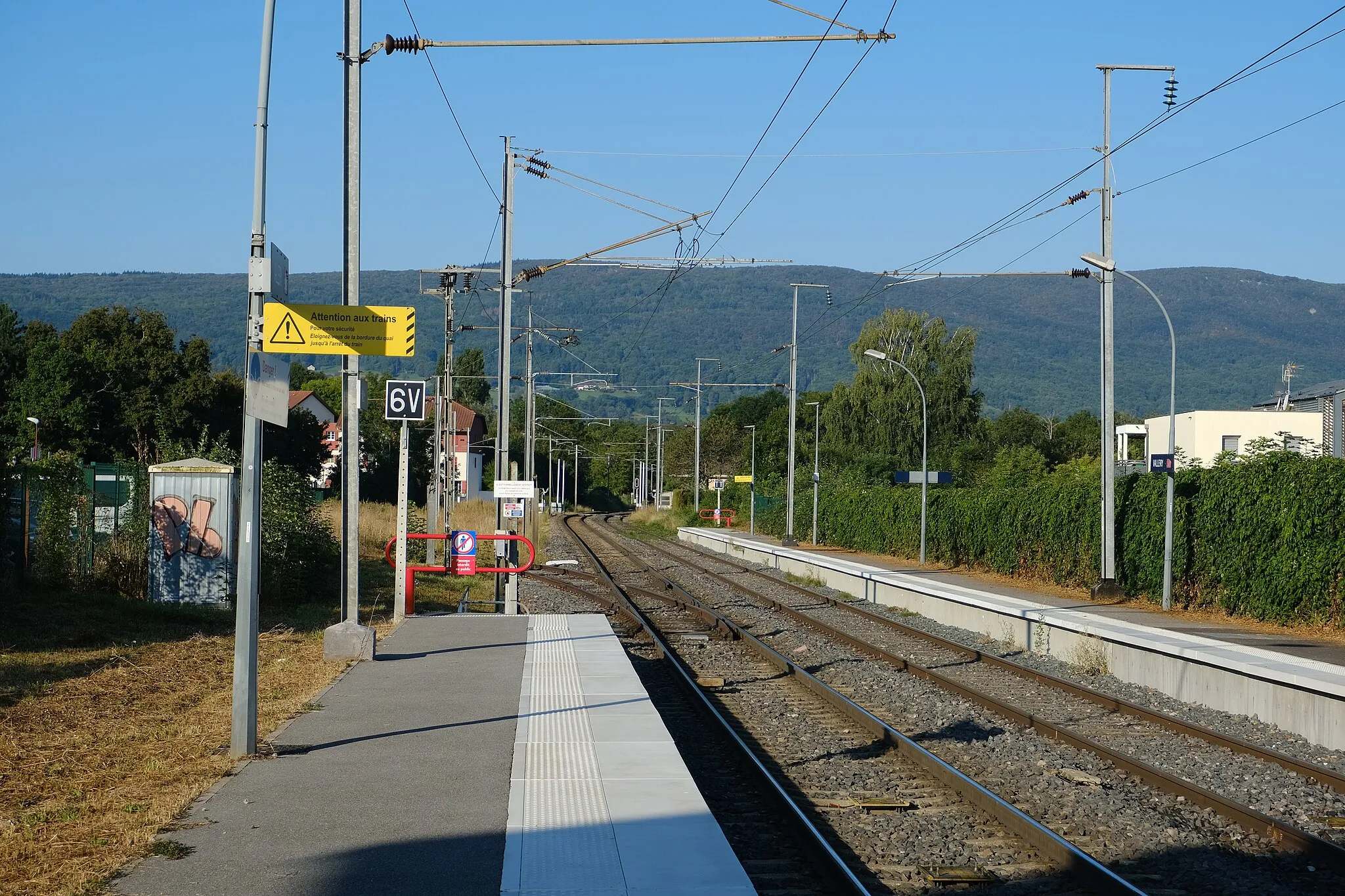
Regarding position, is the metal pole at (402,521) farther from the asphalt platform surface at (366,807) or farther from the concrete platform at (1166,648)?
the concrete platform at (1166,648)

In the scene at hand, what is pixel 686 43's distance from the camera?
48.3 ft

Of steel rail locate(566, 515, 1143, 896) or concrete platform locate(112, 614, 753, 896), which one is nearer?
concrete platform locate(112, 614, 753, 896)

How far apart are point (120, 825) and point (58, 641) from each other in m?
9.74

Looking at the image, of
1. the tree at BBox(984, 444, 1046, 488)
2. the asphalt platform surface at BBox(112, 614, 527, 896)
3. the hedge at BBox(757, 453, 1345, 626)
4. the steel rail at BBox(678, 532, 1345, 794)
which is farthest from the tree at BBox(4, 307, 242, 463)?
the asphalt platform surface at BBox(112, 614, 527, 896)

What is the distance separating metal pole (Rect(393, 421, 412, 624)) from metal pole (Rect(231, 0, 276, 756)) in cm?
716

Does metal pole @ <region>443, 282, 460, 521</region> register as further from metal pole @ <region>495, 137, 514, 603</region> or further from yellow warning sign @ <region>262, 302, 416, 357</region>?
yellow warning sign @ <region>262, 302, 416, 357</region>

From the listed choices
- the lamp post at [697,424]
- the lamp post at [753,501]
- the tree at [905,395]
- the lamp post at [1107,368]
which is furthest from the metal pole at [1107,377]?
the tree at [905,395]

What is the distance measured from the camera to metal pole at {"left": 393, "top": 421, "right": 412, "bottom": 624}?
55.2 feet

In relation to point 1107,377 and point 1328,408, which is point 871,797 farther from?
point 1328,408

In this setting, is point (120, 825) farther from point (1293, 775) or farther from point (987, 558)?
point (987, 558)

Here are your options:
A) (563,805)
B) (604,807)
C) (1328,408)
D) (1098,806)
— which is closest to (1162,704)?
(1098,806)

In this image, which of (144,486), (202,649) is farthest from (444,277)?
(202,649)

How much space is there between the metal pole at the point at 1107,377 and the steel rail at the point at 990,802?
38.4 feet

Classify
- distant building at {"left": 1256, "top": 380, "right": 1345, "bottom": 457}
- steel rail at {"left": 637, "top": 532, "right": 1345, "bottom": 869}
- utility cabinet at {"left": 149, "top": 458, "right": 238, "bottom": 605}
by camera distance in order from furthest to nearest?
distant building at {"left": 1256, "top": 380, "right": 1345, "bottom": 457}, utility cabinet at {"left": 149, "top": 458, "right": 238, "bottom": 605}, steel rail at {"left": 637, "top": 532, "right": 1345, "bottom": 869}
